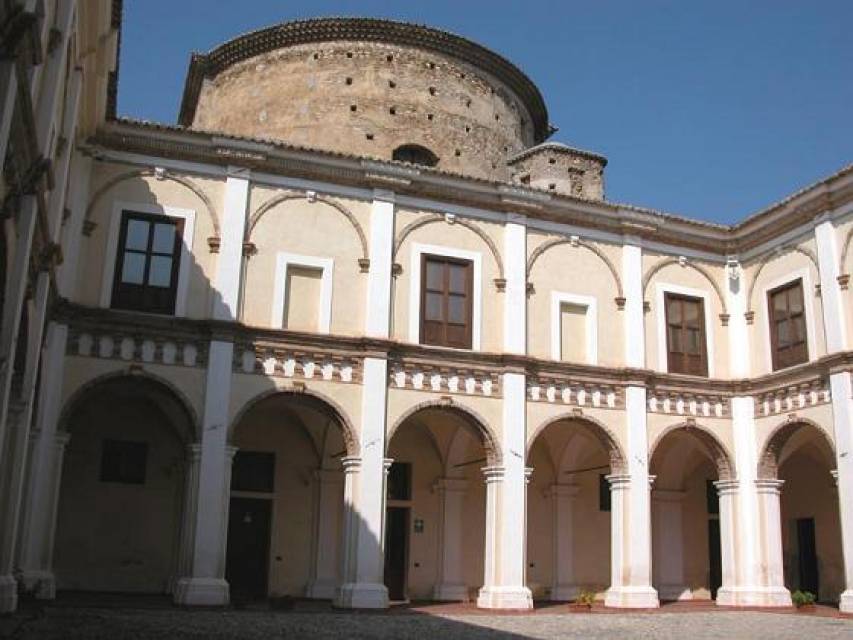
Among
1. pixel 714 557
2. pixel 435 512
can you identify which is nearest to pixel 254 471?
pixel 435 512

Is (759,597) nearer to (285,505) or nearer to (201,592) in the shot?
(285,505)

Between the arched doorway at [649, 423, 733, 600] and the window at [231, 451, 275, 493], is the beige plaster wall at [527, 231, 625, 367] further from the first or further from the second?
the window at [231, 451, 275, 493]

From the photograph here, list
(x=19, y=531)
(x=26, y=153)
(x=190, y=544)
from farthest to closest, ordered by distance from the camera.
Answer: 1. (x=190, y=544)
2. (x=19, y=531)
3. (x=26, y=153)

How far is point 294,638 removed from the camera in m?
12.6

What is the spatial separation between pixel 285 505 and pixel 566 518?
6794mm

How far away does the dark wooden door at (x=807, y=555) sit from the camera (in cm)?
2280

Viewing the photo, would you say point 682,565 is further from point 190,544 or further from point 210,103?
point 210,103

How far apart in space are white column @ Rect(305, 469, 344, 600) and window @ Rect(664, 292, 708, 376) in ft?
25.8

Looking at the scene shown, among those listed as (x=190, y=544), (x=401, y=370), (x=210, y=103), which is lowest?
(x=190, y=544)

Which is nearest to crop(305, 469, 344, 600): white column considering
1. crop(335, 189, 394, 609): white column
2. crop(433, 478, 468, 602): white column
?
crop(433, 478, 468, 602): white column

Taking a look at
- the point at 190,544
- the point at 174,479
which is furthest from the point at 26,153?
the point at 174,479

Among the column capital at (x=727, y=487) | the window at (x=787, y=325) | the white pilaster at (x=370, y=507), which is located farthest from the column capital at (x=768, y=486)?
the white pilaster at (x=370, y=507)

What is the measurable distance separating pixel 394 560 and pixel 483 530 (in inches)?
86.6

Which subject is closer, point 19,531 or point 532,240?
point 19,531
